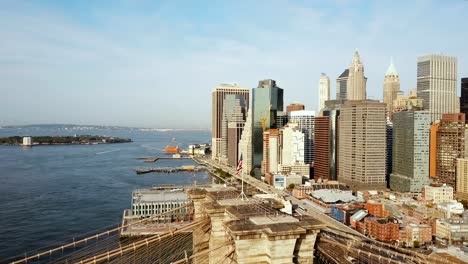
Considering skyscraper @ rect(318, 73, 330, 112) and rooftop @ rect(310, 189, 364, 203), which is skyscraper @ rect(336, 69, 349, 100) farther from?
rooftop @ rect(310, 189, 364, 203)

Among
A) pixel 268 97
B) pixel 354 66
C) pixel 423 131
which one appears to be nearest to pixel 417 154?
pixel 423 131

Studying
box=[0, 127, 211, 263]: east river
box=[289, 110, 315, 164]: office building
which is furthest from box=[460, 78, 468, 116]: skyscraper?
box=[0, 127, 211, 263]: east river

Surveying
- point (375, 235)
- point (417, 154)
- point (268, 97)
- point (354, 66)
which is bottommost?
point (375, 235)

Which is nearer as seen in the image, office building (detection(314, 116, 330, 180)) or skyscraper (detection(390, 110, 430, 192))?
skyscraper (detection(390, 110, 430, 192))

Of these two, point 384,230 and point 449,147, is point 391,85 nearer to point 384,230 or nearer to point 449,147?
point 449,147

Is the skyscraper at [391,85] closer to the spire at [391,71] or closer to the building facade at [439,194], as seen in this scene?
the spire at [391,71]

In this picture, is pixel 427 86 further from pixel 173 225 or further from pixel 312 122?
pixel 173 225

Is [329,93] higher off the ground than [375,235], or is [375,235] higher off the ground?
[329,93]
